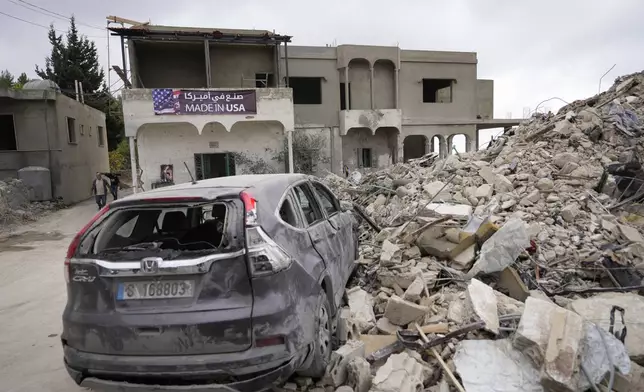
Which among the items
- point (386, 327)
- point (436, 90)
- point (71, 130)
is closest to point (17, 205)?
point (71, 130)

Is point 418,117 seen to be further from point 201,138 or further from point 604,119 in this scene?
point 604,119

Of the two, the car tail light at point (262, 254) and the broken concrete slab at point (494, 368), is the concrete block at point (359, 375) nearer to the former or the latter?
the broken concrete slab at point (494, 368)

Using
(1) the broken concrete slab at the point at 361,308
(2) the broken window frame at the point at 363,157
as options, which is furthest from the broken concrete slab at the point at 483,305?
(2) the broken window frame at the point at 363,157

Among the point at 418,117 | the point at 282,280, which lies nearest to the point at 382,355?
the point at 282,280

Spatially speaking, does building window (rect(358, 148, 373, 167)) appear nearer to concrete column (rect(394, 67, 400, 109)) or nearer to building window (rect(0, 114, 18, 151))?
concrete column (rect(394, 67, 400, 109))

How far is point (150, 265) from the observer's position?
259 cm

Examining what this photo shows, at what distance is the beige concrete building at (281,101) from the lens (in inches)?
650

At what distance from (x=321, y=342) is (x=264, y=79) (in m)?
17.7

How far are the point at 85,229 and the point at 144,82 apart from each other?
1741 cm

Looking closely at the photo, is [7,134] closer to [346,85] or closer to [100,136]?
[100,136]

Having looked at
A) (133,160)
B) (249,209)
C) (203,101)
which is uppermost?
(203,101)

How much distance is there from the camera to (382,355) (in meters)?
3.48

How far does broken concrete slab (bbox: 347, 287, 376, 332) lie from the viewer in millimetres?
4008

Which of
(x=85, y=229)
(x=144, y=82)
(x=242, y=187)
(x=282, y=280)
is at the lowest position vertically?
(x=282, y=280)
